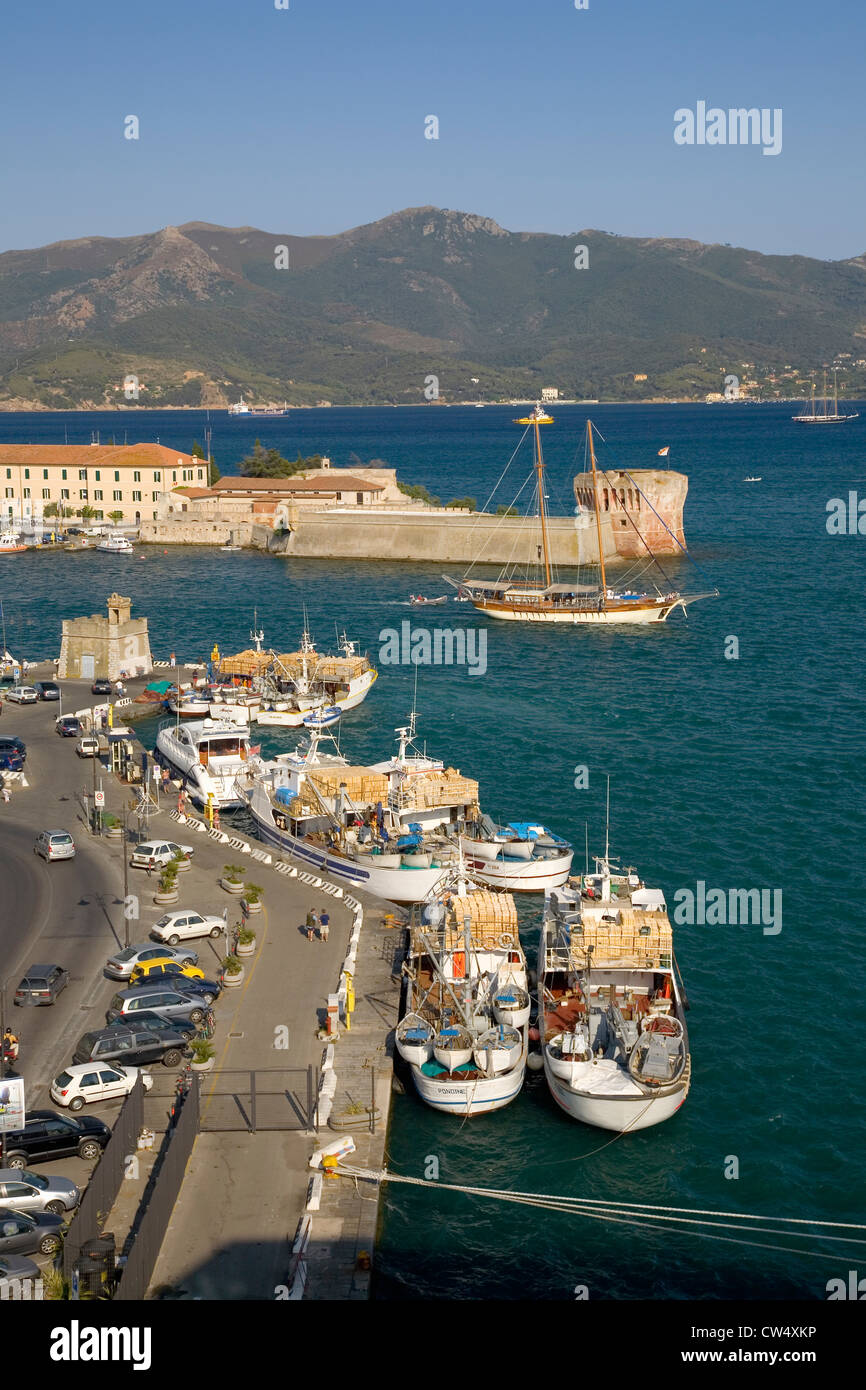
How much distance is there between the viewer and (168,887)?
123 feet

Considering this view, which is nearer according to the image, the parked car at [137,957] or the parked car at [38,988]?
the parked car at [38,988]

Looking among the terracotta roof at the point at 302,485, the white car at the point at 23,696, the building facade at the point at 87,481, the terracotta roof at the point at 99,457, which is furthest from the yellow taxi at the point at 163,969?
the terracotta roof at the point at 99,457

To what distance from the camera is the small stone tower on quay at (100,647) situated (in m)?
69.9

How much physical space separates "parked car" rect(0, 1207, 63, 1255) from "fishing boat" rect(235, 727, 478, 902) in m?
19.1

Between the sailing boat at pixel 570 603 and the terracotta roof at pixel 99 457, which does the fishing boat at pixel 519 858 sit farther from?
the terracotta roof at pixel 99 457

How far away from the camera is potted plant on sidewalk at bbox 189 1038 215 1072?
1090 inches

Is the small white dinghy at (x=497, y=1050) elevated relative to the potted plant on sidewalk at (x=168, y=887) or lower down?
lower down

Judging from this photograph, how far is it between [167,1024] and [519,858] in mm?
15558

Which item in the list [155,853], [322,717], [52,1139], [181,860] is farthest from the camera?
[322,717]

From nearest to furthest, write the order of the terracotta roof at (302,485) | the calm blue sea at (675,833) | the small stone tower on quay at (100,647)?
the calm blue sea at (675,833), the small stone tower on quay at (100,647), the terracotta roof at (302,485)

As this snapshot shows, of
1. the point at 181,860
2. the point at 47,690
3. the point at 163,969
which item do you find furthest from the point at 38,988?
the point at 47,690

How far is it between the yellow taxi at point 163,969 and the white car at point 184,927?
7.28 feet

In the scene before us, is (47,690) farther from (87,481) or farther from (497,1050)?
(87,481)

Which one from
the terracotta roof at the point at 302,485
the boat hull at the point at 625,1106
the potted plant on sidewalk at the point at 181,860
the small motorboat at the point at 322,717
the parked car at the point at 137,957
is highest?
the terracotta roof at the point at 302,485
